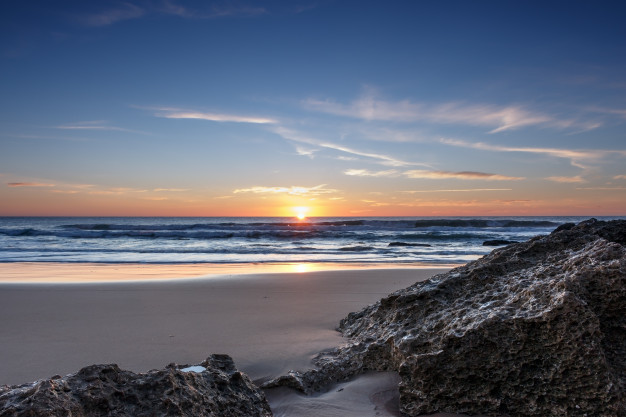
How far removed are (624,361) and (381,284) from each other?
17.7 feet

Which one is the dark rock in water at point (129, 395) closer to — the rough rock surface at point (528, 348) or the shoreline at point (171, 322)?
A: the rough rock surface at point (528, 348)

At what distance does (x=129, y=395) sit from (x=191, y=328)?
2586 mm

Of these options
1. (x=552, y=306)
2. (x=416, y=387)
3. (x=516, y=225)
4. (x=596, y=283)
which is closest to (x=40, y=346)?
(x=416, y=387)

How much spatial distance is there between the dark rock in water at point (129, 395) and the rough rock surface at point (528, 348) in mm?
652

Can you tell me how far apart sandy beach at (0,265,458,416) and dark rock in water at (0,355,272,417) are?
1.53ft

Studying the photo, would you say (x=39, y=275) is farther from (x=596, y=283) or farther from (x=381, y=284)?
(x=596, y=283)

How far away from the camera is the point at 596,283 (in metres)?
2.28

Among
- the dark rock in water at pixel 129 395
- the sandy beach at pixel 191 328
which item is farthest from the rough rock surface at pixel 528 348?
the dark rock in water at pixel 129 395

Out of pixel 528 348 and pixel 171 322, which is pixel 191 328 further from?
pixel 528 348

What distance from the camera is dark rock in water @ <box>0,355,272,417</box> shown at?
164 centimetres

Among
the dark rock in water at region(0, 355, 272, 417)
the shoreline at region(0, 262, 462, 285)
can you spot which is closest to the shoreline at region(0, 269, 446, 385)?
the shoreline at region(0, 262, 462, 285)

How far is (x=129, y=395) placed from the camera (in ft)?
6.15

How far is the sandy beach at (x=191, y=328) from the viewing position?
2799 millimetres

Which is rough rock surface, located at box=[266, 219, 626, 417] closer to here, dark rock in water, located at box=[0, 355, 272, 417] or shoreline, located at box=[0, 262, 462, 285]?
dark rock in water, located at box=[0, 355, 272, 417]
